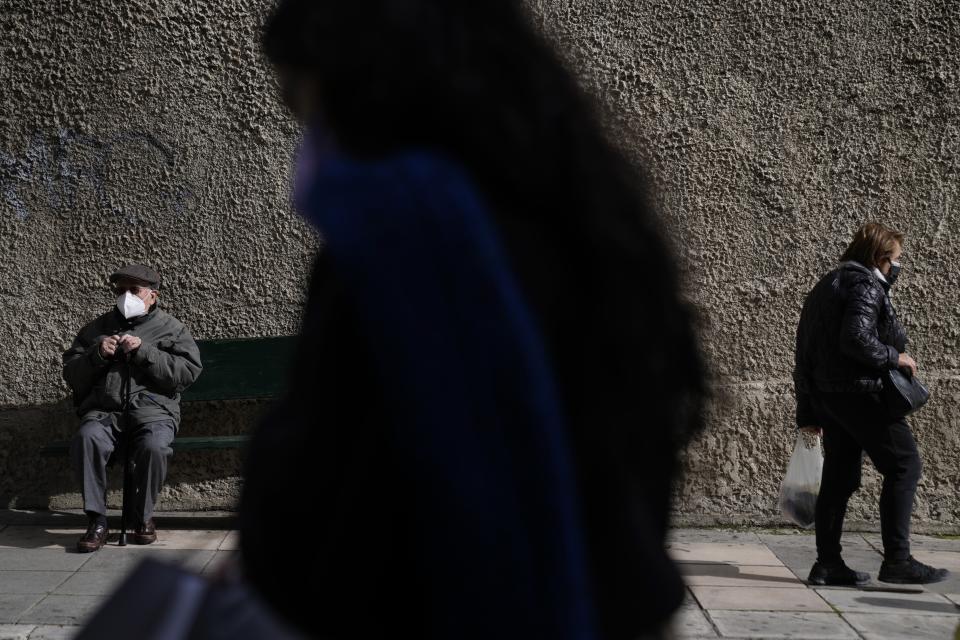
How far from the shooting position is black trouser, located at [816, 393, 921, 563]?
4844mm

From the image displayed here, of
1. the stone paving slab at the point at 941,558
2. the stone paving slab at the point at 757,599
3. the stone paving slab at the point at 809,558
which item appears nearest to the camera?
the stone paving slab at the point at 757,599

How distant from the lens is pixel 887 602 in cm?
Answer: 472

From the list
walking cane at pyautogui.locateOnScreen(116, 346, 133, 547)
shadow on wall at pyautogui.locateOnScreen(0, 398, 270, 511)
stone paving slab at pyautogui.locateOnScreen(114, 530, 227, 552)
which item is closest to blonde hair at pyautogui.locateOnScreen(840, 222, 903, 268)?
shadow on wall at pyautogui.locateOnScreen(0, 398, 270, 511)

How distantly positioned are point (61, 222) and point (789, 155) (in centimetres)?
396

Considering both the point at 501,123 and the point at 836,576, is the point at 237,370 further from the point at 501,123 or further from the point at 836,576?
the point at 501,123

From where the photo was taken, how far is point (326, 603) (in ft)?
3.13

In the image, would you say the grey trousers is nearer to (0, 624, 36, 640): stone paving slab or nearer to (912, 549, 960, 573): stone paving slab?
(0, 624, 36, 640): stone paving slab

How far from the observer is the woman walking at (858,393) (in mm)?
4766

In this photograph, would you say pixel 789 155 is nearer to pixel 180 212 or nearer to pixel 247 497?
pixel 180 212

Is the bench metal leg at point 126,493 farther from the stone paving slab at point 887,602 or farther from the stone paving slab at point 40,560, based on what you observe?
the stone paving slab at point 887,602

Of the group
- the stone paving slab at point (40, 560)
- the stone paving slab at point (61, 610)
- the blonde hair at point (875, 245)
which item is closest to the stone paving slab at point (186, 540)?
the stone paving slab at point (40, 560)

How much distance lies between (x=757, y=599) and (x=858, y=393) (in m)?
0.97

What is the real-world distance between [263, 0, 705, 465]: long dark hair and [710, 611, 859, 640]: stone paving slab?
348 cm

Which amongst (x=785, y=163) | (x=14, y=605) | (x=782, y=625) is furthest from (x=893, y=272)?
(x=14, y=605)
